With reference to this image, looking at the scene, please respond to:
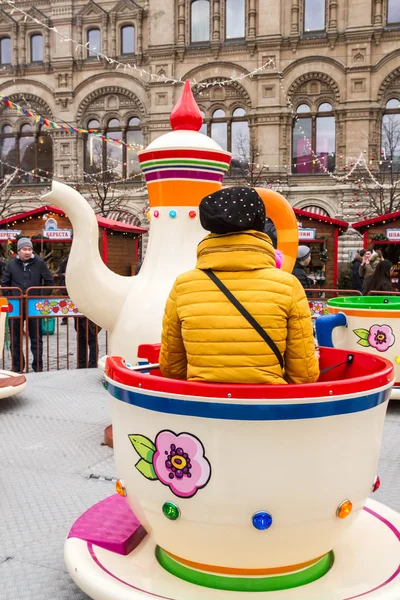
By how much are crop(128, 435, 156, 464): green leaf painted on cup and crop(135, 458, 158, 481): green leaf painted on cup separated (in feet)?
0.04

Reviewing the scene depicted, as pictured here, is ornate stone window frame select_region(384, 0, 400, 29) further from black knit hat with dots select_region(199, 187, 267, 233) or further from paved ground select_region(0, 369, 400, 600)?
black knit hat with dots select_region(199, 187, 267, 233)

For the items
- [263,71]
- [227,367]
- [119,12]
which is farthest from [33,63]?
[227,367]

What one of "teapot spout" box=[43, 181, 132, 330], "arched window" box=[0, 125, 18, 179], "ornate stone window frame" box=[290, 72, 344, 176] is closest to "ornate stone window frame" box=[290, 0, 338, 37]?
"ornate stone window frame" box=[290, 72, 344, 176]

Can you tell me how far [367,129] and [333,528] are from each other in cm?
2079

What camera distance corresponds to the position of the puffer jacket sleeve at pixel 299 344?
157cm

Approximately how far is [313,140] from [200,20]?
247 inches

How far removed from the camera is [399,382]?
3.87m

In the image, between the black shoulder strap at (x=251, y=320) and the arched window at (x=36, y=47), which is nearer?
the black shoulder strap at (x=251, y=320)

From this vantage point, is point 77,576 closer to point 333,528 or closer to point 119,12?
point 333,528

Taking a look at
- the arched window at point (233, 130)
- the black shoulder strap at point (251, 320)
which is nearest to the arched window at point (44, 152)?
the arched window at point (233, 130)

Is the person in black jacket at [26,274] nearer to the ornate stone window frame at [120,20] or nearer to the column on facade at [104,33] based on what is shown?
the ornate stone window frame at [120,20]

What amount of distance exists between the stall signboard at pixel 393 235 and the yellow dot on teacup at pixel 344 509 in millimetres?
14092

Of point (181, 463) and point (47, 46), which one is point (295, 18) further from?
point (181, 463)

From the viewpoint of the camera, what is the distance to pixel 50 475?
104 inches
